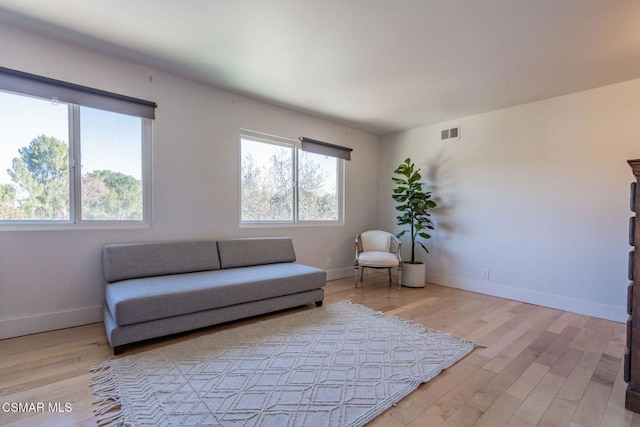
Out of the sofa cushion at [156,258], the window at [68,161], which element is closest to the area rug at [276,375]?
the sofa cushion at [156,258]

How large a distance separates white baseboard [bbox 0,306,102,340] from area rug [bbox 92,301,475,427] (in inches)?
37.6

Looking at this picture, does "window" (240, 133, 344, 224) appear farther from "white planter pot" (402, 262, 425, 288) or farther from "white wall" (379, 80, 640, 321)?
"white wall" (379, 80, 640, 321)

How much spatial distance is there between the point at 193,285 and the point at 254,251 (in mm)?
969

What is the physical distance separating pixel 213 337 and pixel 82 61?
266cm

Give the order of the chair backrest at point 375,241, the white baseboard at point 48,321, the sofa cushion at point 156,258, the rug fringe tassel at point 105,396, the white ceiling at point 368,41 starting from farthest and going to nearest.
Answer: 1. the chair backrest at point 375,241
2. the sofa cushion at point 156,258
3. the white baseboard at point 48,321
4. the white ceiling at point 368,41
5. the rug fringe tassel at point 105,396

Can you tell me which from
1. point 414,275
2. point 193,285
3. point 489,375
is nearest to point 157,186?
point 193,285

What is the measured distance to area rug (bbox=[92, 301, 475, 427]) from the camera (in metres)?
1.47

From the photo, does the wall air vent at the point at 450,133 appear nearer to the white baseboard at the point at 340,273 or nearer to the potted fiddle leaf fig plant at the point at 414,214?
the potted fiddle leaf fig plant at the point at 414,214

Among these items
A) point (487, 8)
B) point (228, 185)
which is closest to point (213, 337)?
point (228, 185)

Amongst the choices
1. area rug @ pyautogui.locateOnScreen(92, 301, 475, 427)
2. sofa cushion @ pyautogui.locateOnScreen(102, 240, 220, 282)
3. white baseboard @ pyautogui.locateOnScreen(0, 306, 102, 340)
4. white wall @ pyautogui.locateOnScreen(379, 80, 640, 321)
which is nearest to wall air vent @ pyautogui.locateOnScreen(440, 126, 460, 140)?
white wall @ pyautogui.locateOnScreen(379, 80, 640, 321)

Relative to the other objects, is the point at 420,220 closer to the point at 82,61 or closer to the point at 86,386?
the point at 86,386

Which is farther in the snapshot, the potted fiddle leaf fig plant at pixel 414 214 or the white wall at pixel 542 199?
the potted fiddle leaf fig plant at pixel 414 214

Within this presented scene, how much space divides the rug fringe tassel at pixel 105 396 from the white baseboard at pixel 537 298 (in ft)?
13.0

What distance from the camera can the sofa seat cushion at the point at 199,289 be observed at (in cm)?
208
